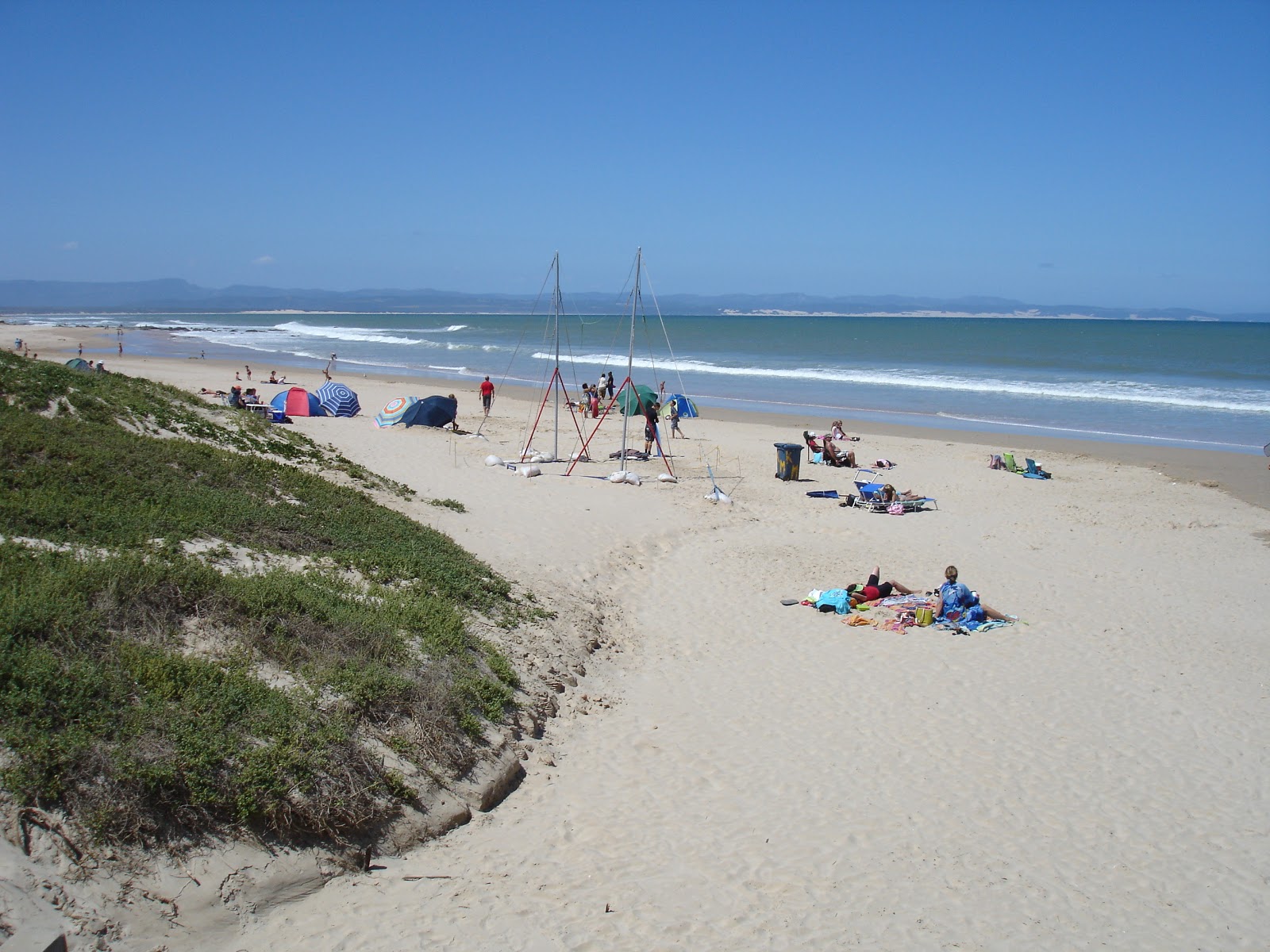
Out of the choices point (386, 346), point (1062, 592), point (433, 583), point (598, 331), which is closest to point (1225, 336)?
point (598, 331)

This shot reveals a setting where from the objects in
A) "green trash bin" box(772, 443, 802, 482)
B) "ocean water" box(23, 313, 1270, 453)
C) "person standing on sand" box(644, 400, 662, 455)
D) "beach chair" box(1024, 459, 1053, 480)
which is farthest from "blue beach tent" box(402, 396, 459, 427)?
"beach chair" box(1024, 459, 1053, 480)

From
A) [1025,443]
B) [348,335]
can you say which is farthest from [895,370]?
[348,335]

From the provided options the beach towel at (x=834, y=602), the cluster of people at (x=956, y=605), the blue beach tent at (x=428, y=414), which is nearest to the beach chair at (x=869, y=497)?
the cluster of people at (x=956, y=605)

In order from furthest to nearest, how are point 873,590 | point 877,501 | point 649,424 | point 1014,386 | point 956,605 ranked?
point 1014,386 → point 649,424 → point 877,501 → point 873,590 → point 956,605

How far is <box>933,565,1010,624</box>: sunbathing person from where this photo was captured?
35.1 ft

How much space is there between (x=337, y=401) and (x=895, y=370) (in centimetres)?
3562

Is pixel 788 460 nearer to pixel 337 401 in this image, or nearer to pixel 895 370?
pixel 337 401

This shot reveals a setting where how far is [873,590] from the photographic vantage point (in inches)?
446

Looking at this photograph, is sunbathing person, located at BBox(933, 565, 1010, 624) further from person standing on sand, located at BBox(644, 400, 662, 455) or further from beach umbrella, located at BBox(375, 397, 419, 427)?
beach umbrella, located at BBox(375, 397, 419, 427)

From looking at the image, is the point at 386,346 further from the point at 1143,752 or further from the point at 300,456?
the point at 1143,752

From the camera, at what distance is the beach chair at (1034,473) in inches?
779

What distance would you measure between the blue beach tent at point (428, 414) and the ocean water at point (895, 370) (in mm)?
3197

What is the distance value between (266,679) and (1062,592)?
399 inches

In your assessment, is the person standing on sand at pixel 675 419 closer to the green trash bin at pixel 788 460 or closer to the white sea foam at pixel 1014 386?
the green trash bin at pixel 788 460
